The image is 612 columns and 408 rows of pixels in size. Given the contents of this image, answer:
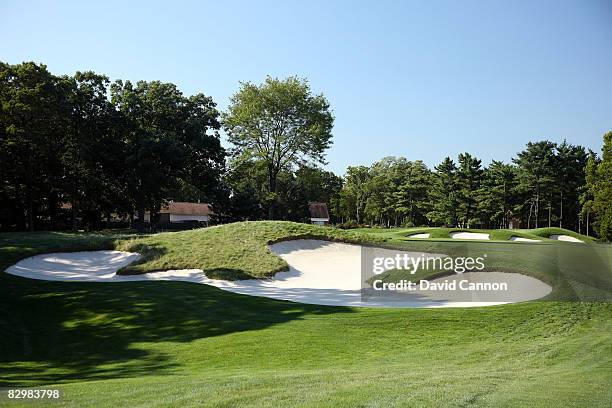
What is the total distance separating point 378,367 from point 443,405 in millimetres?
2309

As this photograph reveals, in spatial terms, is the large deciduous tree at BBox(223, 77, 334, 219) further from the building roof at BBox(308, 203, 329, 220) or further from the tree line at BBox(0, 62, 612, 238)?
the building roof at BBox(308, 203, 329, 220)

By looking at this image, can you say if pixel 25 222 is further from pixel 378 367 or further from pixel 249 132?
pixel 378 367

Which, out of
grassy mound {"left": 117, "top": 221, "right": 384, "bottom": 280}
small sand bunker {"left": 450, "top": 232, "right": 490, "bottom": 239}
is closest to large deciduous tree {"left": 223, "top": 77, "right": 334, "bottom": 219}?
small sand bunker {"left": 450, "top": 232, "right": 490, "bottom": 239}

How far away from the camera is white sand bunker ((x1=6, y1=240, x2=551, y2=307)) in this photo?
513 inches

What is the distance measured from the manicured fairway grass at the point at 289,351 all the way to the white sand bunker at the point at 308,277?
1.54 m

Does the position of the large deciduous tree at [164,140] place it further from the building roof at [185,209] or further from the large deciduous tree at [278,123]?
the building roof at [185,209]

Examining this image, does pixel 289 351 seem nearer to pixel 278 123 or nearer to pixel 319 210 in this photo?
pixel 278 123

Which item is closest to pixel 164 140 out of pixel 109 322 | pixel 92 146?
pixel 92 146

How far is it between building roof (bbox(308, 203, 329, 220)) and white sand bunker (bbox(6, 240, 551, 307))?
70.4 meters

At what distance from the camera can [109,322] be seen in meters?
11.2

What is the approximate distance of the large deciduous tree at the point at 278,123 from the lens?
4056 cm

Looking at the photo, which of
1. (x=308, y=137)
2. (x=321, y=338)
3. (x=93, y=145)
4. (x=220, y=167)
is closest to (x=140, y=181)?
(x=93, y=145)

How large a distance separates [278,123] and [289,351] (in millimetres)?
34531

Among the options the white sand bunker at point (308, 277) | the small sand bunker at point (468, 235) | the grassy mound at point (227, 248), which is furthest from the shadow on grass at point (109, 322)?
the small sand bunker at point (468, 235)
